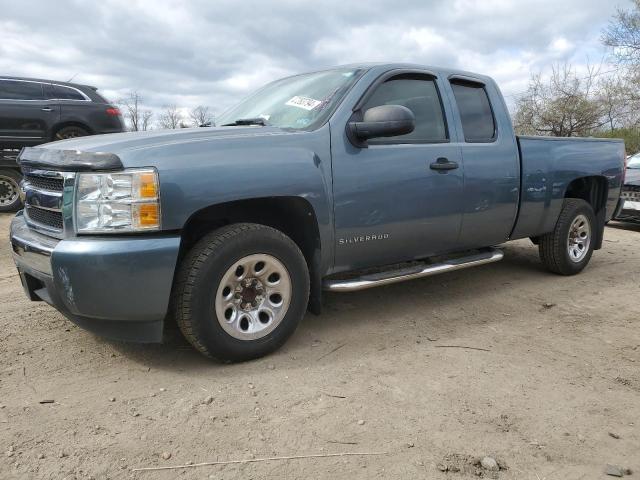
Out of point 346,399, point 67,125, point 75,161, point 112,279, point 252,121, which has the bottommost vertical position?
point 346,399

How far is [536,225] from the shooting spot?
5035 mm

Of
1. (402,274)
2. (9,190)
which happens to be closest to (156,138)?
(402,274)

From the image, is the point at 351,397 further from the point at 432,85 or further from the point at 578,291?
the point at 578,291

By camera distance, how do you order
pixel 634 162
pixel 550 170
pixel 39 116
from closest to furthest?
1. pixel 550 170
2. pixel 39 116
3. pixel 634 162

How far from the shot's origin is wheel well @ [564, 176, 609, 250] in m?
5.72

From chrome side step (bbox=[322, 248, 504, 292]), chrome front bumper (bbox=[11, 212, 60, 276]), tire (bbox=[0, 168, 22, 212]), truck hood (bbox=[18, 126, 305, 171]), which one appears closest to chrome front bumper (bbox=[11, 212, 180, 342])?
chrome front bumper (bbox=[11, 212, 60, 276])

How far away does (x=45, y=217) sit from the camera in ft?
10.4

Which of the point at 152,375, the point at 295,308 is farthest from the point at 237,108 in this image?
the point at 152,375

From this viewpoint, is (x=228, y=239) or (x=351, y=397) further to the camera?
(x=228, y=239)

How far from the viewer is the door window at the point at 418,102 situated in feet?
12.9

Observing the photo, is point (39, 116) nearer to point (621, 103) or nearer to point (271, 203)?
point (271, 203)

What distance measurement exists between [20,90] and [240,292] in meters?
7.89

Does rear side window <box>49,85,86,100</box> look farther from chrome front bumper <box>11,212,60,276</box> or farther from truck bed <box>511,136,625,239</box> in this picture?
truck bed <box>511,136,625,239</box>

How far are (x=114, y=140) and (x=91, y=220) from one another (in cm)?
55
